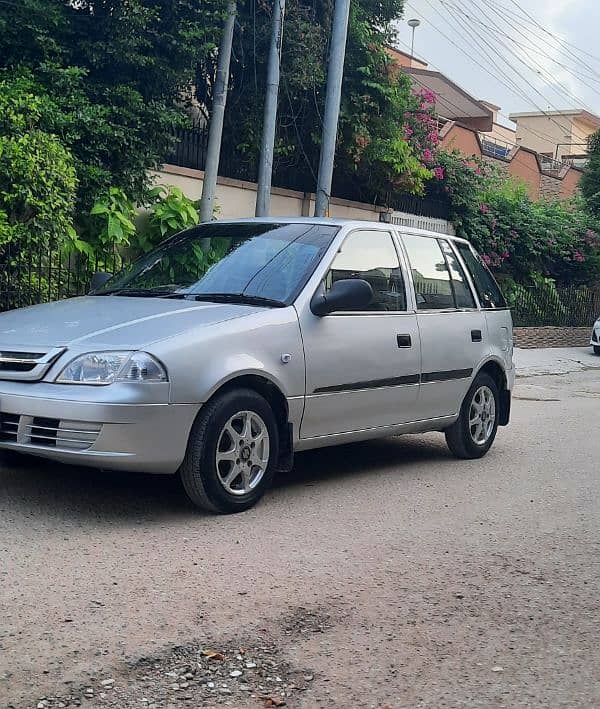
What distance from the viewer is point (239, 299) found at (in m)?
6.24

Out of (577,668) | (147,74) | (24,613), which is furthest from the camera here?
(147,74)

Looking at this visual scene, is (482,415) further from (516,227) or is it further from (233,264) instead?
(516,227)

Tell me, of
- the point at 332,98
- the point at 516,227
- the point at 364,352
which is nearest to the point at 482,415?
the point at 364,352

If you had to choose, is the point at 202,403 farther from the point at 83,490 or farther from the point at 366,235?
the point at 366,235

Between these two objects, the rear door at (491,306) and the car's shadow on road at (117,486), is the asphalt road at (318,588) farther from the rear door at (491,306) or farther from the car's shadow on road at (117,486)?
the rear door at (491,306)

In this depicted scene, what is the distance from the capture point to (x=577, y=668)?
3777mm

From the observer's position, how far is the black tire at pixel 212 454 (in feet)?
18.0

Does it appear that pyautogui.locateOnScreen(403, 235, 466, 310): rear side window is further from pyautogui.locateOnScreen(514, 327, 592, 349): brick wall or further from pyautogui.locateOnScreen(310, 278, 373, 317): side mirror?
pyautogui.locateOnScreen(514, 327, 592, 349): brick wall

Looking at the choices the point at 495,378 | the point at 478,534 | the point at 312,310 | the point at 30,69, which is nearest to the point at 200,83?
the point at 30,69

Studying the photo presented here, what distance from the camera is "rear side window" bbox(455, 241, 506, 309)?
8320mm

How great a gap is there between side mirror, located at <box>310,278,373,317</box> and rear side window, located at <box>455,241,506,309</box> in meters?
2.22

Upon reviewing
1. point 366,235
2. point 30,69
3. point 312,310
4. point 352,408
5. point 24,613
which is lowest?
point 24,613

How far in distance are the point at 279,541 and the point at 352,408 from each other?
144cm

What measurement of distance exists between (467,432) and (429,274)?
1340mm
